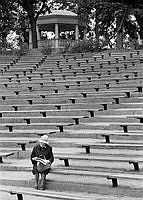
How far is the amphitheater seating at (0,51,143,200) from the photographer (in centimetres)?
1148

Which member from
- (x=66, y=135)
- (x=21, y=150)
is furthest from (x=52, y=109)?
(x=21, y=150)

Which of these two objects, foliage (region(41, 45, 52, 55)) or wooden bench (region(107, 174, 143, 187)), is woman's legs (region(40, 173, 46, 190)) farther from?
foliage (region(41, 45, 52, 55))

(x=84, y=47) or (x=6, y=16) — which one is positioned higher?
(x=6, y=16)

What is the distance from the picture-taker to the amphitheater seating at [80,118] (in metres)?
11.5

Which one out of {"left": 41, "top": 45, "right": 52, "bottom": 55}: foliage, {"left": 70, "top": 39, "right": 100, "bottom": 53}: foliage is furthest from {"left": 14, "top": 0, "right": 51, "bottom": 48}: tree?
{"left": 70, "top": 39, "right": 100, "bottom": 53}: foliage

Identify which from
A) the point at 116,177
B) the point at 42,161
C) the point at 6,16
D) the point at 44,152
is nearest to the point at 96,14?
the point at 6,16

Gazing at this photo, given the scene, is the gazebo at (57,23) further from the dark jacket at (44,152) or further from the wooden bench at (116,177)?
the wooden bench at (116,177)

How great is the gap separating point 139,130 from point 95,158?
2468 mm

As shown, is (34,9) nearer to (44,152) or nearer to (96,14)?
(96,14)

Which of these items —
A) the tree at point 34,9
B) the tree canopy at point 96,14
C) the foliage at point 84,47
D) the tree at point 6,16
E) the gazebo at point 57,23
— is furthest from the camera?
the tree at point 6,16

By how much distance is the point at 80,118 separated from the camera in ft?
56.2

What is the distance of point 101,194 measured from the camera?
35.2 ft

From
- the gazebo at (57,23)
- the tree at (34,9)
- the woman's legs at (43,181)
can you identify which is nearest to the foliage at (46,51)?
the gazebo at (57,23)

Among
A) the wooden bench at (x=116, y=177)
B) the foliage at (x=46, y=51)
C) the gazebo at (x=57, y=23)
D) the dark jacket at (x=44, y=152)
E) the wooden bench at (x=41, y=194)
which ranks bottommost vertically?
the wooden bench at (x=41, y=194)
